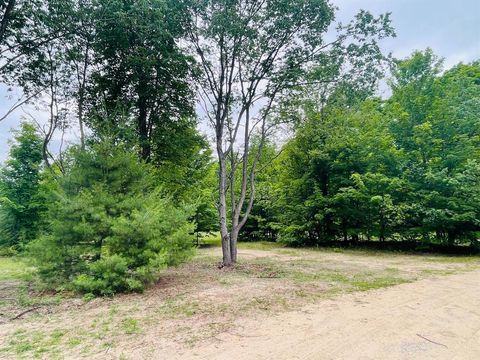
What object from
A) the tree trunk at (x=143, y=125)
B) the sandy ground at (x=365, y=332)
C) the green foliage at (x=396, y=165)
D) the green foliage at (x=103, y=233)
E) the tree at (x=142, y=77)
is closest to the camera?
the sandy ground at (x=365, y=332)

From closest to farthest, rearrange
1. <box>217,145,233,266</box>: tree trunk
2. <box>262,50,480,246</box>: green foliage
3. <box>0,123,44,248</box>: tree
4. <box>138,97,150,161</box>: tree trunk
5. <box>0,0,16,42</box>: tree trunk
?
<box>0,0,16,42</box>: tree trunk
<box>217,145,233,266</box>: tree trunk
<box>138,97,150,161</box>: tree trunk
<box>262,50,480,246</box>: green foliage
<box>0,123,44,248</box>: tree

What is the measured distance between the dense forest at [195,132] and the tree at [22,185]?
7 cm

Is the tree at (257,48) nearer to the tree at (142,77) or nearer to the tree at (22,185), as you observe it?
the tree at (142,77)

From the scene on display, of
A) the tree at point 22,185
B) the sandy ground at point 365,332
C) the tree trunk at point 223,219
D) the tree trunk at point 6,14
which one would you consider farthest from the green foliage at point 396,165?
the tree at point 22,185

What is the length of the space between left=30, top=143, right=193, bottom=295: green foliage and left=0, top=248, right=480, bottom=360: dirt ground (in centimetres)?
47

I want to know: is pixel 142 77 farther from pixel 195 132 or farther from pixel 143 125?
pixel 195 132

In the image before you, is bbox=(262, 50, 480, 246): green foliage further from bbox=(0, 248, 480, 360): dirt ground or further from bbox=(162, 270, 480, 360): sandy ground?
bbox=(162, 270, 480, 360): sandy ground

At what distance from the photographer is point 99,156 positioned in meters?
6.38

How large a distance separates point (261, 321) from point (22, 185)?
1595cm

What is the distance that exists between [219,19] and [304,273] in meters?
6.74

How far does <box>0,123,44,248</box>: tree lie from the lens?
1459cm

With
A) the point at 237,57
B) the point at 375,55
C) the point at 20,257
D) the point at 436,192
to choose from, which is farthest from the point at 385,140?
the point at 20,257

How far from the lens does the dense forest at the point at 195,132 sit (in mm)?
6105

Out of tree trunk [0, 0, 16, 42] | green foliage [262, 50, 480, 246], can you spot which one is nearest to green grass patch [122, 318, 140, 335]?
tree trunk [0, 0, 16, 42]
